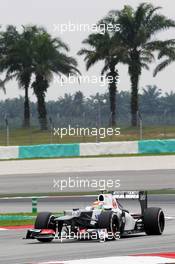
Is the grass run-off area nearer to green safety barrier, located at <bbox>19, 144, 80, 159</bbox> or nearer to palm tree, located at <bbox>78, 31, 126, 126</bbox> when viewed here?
green safety barrier, located at <bbox>19, 144, 80, 159</bbox>

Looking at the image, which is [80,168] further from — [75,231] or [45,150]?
[75,231]

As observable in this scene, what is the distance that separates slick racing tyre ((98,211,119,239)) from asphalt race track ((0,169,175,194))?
56.9ft

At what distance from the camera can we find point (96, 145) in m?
44.2

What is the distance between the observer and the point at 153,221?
59.3 ft

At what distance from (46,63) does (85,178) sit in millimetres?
24315

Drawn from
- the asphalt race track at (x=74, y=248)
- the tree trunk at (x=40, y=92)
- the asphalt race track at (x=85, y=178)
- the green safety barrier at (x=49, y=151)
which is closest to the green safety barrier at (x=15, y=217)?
the asphalt race track at (x=74, y=248)

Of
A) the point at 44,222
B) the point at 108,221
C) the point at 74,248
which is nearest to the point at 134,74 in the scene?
the point at 44,222

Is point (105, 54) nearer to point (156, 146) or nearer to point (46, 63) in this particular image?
point (46, 63)

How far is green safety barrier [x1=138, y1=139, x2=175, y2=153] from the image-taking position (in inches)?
1734

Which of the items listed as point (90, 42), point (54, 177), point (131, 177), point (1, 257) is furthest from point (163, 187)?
point (90, 42)

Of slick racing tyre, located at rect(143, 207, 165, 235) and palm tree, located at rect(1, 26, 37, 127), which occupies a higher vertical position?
palm tree, located at rect(1, 26, 37, 127)

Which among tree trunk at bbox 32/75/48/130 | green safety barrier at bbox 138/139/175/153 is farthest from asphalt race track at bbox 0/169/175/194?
tree trunk at bbox 32/75/48/130

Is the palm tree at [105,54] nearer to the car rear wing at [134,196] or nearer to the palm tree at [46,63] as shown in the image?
the palm tree at [46,63]

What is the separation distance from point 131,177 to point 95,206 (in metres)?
20.8
